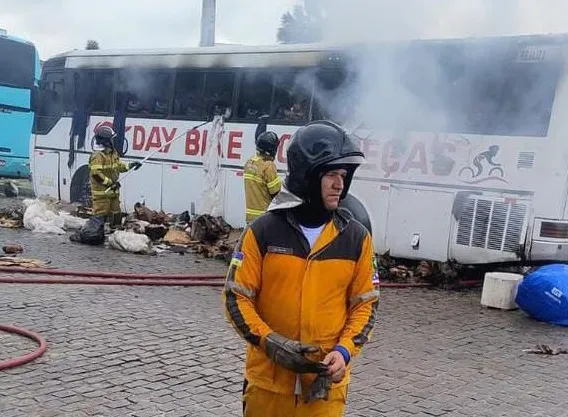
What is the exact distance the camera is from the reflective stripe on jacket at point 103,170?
1052 centimetres

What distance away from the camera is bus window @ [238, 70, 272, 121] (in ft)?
35.9

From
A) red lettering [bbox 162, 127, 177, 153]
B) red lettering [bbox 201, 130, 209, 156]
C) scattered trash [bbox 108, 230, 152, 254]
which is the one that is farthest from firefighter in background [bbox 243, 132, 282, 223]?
red lettering [bbox 162, 127, 177, 153]

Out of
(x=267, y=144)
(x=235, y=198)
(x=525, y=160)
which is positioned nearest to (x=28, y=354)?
(x=267, y=144)

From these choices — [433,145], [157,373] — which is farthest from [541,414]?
[433,145]

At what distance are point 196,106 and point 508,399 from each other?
8.32 m

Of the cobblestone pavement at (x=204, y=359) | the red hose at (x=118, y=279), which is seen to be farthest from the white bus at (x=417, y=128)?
the red hose at (x=118, y=279)

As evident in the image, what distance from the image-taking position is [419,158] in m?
9.23

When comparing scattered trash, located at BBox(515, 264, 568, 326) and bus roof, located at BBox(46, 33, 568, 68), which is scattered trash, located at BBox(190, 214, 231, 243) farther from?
scattered trash, located at BBox(515, 264, 568, 326)

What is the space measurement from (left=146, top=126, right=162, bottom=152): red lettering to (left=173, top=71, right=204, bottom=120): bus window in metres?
0.52

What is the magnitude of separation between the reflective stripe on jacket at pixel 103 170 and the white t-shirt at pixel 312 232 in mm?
8310

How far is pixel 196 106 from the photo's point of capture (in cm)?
1203

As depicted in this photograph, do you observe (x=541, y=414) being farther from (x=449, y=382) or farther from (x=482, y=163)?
(x=482, y=163)

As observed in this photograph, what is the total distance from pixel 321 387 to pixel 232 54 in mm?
9442

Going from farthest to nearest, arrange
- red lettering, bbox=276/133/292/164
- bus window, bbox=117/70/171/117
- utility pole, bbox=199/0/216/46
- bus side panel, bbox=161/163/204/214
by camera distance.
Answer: utility pole, bbox=199/0/216/46
bus window, bbox=117/70/171/117
bus side panel, bbox=161/163/204/214
red lettering, bbox=276/133/292/164
